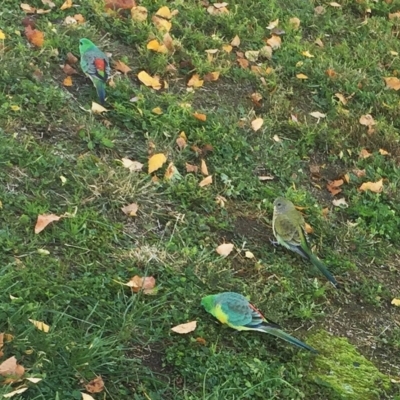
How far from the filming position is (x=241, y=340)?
132 inches

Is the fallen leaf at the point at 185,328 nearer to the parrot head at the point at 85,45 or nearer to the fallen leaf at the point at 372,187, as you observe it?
the fallen leaf at the point at 372,187

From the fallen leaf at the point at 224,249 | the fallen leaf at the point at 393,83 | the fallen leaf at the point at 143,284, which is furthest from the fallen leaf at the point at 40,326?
the fallen leaf at the point at 393,83

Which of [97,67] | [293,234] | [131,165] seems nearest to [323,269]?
[293,234]

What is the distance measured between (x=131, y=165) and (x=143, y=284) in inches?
37.3

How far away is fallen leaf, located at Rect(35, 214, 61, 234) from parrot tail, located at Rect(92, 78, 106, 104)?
46.0 inches

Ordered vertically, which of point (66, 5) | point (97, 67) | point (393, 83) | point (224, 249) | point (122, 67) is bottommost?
point (224, 249)

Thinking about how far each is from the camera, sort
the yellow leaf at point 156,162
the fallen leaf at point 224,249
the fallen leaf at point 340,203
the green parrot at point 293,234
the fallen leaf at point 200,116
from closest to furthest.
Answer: the fallen leaf at point 224,249, the green parrot at point 293,234, the yellow leaf at point 156,162, the fallen leaf at point 340,203, the fallen leaf at point 200,116

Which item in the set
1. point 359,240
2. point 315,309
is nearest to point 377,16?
point 359,240

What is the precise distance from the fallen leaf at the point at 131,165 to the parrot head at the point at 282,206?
844 millimetres

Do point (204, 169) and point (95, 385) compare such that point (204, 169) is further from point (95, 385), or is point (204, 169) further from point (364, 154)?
point (95, 385)

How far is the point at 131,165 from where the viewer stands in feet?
13.3

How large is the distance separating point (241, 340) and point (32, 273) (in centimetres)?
107

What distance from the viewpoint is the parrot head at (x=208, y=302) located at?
3334mm

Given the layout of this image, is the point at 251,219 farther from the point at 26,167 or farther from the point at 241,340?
the point at 26,167
